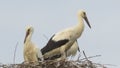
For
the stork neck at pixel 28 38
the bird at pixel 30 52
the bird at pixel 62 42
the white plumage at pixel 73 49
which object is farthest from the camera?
the white plumage at pixel 73 49

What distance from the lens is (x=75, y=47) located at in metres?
14.1

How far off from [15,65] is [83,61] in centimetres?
136

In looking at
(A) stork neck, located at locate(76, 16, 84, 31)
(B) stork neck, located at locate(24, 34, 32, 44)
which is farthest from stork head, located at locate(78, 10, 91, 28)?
(B) stork neck, located at locate(24, 34, 32, 44)

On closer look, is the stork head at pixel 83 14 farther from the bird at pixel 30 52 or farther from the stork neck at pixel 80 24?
the bird at pixel 30 52

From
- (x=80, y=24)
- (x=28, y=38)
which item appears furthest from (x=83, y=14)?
(x=28, y=38)

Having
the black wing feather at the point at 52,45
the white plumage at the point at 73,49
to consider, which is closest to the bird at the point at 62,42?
the black wing feather at the point at 52,45

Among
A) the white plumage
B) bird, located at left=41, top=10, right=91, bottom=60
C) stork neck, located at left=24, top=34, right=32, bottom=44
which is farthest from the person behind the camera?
the white plumage

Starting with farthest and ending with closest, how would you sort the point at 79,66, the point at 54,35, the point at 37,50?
the point at 54,35 → the point at 37,50 → the point at 79,66

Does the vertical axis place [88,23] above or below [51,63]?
above

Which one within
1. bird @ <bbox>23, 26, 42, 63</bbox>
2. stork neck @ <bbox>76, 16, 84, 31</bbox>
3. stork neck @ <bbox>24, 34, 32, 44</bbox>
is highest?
stork neck @ <bbox>76, 16, 84, 31</bbox>

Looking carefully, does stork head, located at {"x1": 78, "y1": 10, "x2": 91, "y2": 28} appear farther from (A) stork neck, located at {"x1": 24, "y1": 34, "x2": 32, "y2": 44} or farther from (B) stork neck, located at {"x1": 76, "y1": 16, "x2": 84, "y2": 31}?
(A) stork neck, located at {"x1": 24, "y1": 34, "x2": 32, "y2": 44}

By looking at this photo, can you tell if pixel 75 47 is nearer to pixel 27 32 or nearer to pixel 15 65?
pixel 27 32

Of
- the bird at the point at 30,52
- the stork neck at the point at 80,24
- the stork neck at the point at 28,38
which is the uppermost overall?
the stork neck at the point at 80,24

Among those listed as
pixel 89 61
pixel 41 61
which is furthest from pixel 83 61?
pixel 41 61
